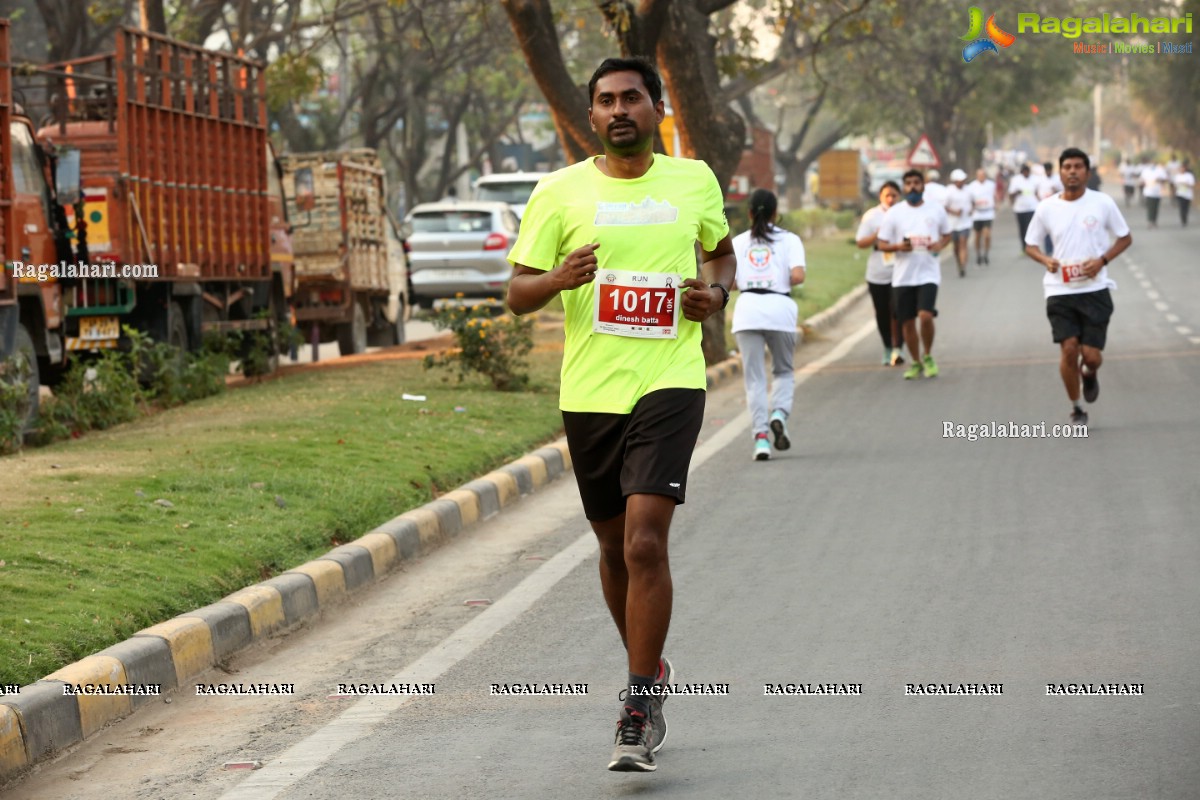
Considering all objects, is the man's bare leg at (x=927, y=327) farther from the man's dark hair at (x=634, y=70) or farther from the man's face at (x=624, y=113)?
the man's face at (x=624, y=113)

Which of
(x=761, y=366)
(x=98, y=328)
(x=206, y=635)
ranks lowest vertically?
(x=206, y=635)

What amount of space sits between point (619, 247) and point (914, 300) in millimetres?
11619

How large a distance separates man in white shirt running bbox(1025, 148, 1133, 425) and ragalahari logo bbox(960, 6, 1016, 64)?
29.9 m

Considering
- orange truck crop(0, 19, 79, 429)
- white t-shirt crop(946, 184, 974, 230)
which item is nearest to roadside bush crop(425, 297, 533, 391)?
orange truck crop(0, 19, 79, 429)

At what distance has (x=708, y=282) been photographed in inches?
220

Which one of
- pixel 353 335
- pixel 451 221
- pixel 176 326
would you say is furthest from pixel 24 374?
pixel 451 221

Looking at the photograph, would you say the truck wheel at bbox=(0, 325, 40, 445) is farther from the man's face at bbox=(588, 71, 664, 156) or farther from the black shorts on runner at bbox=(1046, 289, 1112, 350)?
the man's face at bbox=(588, 71, 664, 156)

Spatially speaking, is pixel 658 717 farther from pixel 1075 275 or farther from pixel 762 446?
pixel 1075 275

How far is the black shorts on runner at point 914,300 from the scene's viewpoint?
645 inches

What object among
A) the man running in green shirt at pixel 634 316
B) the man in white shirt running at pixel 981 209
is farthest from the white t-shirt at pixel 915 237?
the man in white shirt running at pixel 981 209

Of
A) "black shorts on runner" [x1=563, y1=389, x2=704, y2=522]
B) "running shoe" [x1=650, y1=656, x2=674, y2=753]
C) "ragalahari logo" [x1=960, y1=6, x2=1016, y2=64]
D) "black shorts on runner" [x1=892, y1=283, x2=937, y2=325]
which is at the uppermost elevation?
"ragalahari logo" [x1=960, y1=6, x2=1016, y2=64]

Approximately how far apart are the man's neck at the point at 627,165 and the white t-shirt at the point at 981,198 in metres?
30.8

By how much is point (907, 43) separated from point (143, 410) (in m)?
41.5

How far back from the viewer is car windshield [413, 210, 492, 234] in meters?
28.9
